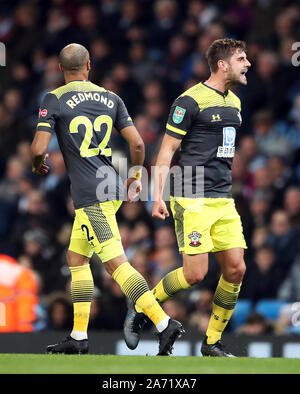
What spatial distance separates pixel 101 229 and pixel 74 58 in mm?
1145

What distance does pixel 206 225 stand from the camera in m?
7.16

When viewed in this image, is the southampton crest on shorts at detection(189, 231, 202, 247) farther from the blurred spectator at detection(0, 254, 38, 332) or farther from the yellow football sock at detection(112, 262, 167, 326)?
the blurred spectator at detection(0, 254, 38, 332)

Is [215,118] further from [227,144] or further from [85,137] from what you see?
[85,137]

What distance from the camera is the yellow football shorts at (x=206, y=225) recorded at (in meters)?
7.15

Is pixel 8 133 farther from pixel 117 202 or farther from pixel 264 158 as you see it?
pixel 117 202

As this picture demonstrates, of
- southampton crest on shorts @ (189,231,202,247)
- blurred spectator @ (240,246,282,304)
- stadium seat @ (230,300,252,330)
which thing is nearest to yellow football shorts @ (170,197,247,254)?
southampton crest on shorts @ (189,231,202,247)

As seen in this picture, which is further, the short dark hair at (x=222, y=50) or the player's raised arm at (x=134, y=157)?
the short dark hair at (x=222, y=50)

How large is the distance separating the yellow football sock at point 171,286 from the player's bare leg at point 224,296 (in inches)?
10.8

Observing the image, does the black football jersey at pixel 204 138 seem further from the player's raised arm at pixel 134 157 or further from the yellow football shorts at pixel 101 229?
the yellow football shorts at pixel 101 229

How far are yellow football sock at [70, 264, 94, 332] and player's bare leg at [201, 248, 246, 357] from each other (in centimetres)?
87

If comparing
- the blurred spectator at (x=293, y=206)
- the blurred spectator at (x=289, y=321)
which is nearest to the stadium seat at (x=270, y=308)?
the blurred spectator at (x=289, y=321)

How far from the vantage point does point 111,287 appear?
10.3 metres
